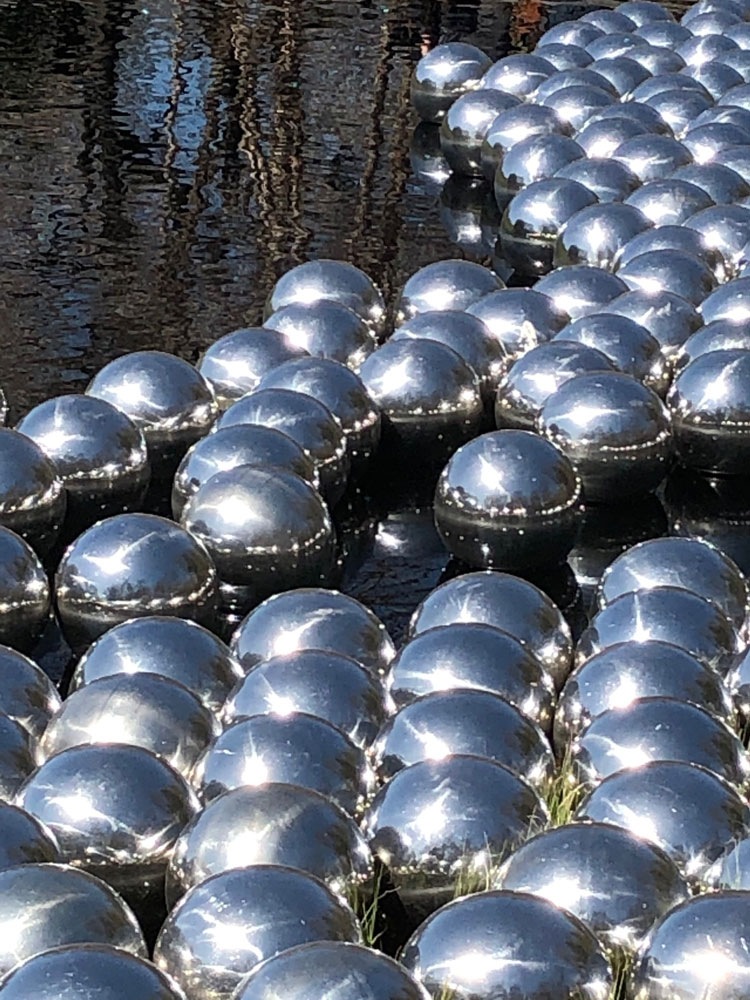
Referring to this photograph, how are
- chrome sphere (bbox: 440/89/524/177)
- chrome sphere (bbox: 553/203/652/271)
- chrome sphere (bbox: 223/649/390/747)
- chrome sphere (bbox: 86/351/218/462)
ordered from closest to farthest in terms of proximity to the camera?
chrome sphere (bbox: 223/649/390/747) → chrome sphere (bbox: 86/351/218/462) → chrome sphere (bbox: 553/203/652/271) → chrome sphere (bbox: 440/89/524/177)

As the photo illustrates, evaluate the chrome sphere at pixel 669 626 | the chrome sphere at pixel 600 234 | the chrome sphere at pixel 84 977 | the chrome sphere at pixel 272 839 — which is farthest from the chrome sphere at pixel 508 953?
the chrome sphere at pixel 600 234

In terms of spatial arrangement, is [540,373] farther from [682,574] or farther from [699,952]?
[699,952]

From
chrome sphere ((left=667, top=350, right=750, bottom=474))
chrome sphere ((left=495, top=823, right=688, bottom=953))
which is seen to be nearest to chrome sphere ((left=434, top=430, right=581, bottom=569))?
chrome sphere ((left=667, top=350, right=750, bottom=474))

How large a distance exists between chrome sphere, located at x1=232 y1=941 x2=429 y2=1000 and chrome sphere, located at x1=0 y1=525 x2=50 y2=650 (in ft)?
5.94

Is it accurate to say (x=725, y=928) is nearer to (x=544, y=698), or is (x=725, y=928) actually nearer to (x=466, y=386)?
(x=544, y=698)

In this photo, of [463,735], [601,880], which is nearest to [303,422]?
[463,735]

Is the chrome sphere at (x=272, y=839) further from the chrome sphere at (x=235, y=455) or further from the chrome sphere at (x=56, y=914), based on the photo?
the chrome sphere at (x=235, y=455)

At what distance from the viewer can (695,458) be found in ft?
18.9

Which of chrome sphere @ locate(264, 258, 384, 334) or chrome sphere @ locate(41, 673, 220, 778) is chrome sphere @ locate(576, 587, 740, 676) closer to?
chrome sphere @ locate(41, 673, 220, 778)

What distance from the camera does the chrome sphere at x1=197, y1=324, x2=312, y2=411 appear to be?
5.72m

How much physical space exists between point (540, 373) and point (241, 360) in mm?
924

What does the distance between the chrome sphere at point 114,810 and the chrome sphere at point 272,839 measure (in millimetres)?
133

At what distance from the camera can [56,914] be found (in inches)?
117

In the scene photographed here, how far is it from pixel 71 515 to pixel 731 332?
2.17 m
